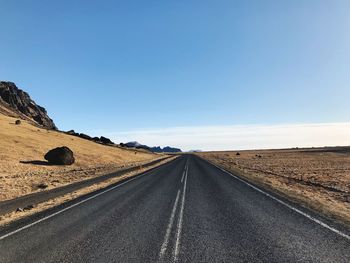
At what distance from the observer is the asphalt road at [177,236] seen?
8.23 m

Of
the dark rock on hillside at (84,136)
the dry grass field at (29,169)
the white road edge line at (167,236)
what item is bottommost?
the white road edge line at (167,236)

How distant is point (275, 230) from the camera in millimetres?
10641

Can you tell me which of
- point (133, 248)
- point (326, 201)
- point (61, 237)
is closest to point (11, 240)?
point (61, 237)

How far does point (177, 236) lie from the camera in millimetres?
10180

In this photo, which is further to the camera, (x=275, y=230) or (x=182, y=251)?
(x=275, y=230)

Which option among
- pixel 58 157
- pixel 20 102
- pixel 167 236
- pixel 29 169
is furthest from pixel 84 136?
pixel 167 236

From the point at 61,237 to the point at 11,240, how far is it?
1315mm

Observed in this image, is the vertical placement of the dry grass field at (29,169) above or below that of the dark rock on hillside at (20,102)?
below

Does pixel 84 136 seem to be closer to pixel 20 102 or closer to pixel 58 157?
pixel 20 102

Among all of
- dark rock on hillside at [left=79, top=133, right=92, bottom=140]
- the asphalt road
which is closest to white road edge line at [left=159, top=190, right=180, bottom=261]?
the asphalt road

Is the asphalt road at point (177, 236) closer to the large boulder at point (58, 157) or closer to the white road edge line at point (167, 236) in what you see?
the white road edge line at point (167, 236)

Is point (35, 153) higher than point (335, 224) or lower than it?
higher

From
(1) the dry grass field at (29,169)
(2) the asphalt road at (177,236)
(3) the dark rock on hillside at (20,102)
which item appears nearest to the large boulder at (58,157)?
(1) the dry grass field at (29,169)

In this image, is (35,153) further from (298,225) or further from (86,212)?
(298,225)
